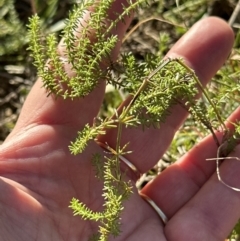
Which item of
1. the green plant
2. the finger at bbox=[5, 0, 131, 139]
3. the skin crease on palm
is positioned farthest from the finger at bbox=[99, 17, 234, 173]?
the green plant

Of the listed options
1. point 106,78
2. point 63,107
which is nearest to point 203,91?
→ point 106,78

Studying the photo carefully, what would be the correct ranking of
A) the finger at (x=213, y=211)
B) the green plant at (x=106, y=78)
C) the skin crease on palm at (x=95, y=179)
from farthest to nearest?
1. the finger at (x=213, y=211)
2. the skin crease on palm at (x=95, y=179)
3. the green plant at (x=106, y=78)

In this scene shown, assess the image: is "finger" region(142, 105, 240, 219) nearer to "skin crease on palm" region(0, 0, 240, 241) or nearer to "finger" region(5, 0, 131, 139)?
"skin crease on palm" region(0, 0, 240, 241)

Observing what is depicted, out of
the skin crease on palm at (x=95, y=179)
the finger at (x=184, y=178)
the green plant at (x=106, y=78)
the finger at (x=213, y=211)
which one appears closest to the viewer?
the green plant at (x=106, y=78)

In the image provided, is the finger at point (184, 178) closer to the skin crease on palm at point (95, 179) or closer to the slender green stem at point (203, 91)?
the skin crease on palm at point (95, 179)

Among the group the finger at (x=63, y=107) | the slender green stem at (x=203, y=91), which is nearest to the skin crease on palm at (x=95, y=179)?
the finger at (x=63, y=107)

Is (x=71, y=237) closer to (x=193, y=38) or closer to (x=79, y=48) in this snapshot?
(x=79, y=48)

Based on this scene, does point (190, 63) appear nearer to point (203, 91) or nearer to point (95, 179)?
point (203, 91)

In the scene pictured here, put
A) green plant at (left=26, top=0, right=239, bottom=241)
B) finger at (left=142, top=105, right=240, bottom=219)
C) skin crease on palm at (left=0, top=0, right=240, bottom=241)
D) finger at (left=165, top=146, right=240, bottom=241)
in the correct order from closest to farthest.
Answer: green plant at (left=26, top=0, right=239, bottom=241) → skin crease on palm at (left=0, top=0, right=240, bottom=241) → finger at (left=165, top=146, right=240, bottom=241) → finger at (left=142, top=105, right=240, bottom=219)
